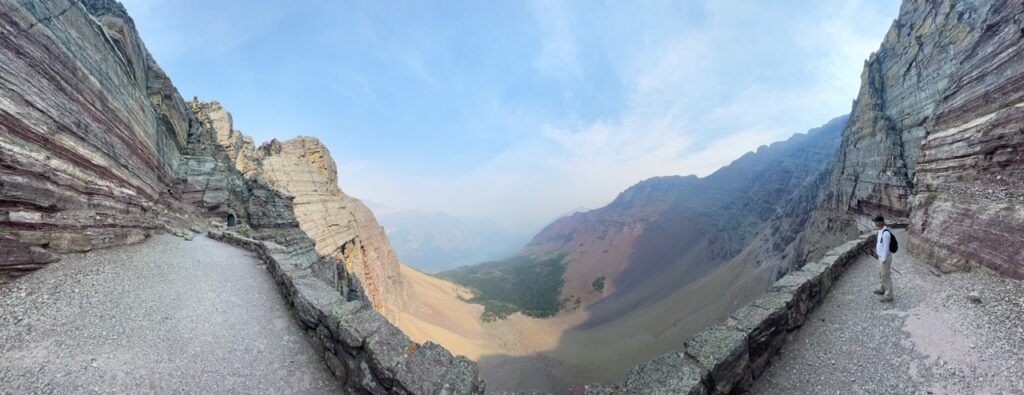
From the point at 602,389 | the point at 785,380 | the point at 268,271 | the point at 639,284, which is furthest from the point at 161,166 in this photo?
the point at 639,284

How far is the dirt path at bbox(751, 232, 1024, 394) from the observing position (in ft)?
14.1

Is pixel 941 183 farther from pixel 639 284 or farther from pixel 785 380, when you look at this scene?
pixel 639 284

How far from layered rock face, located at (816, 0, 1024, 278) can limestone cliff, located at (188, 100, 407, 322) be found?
2862 cm

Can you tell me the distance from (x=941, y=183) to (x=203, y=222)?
3099 cm

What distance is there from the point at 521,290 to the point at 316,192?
4062 cm

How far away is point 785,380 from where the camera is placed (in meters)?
4.79

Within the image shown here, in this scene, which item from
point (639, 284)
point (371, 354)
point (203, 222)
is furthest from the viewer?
point (639, 284)

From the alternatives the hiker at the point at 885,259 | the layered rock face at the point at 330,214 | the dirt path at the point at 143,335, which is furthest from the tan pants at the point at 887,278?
the layered rock face at the point at 330,214

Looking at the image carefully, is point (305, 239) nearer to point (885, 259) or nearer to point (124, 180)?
point (124, 180)

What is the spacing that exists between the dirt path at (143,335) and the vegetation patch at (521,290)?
3361 cm

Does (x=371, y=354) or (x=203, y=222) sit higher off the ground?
(x=203, y=222)

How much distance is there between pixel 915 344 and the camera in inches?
197

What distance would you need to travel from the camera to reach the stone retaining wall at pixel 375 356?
3965 millimetres

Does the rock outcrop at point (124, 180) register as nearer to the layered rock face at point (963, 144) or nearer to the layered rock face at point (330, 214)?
the layered rock face at point (330, 214)
